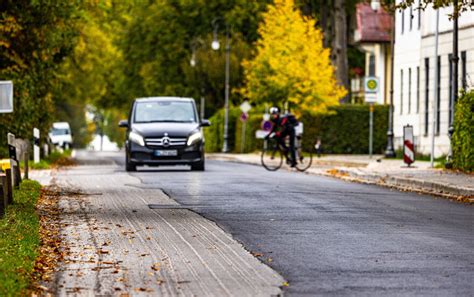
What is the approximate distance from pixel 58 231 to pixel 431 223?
446 centimetres

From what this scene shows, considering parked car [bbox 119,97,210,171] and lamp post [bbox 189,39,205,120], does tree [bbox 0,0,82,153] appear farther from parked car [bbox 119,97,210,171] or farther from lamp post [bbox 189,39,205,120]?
lamp post [bbox 189,39,205,120]

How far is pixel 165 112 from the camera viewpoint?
37.5m

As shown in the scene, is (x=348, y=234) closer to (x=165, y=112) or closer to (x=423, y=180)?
(x=423, y=180)

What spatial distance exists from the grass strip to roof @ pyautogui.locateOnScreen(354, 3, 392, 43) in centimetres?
5364

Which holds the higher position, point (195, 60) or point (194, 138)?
point (195, 60)

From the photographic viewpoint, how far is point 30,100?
4150 cm

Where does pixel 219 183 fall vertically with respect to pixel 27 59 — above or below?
below

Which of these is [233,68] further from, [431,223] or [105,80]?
[431,223]

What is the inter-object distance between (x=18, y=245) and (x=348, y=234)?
3763 mm

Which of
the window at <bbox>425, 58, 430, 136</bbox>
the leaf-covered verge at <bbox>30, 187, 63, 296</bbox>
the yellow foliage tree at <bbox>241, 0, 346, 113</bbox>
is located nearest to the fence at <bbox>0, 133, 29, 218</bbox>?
the leaf-covered verge at <bbox>30, 187, 63, 296</bbox>

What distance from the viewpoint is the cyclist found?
3731cm

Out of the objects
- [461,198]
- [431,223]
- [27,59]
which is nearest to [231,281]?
[431,223]

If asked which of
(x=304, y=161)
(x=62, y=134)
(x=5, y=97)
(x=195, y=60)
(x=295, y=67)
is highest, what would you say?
(x=195, y=60)

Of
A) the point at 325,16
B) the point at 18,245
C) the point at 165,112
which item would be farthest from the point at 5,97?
the point at 325,16
